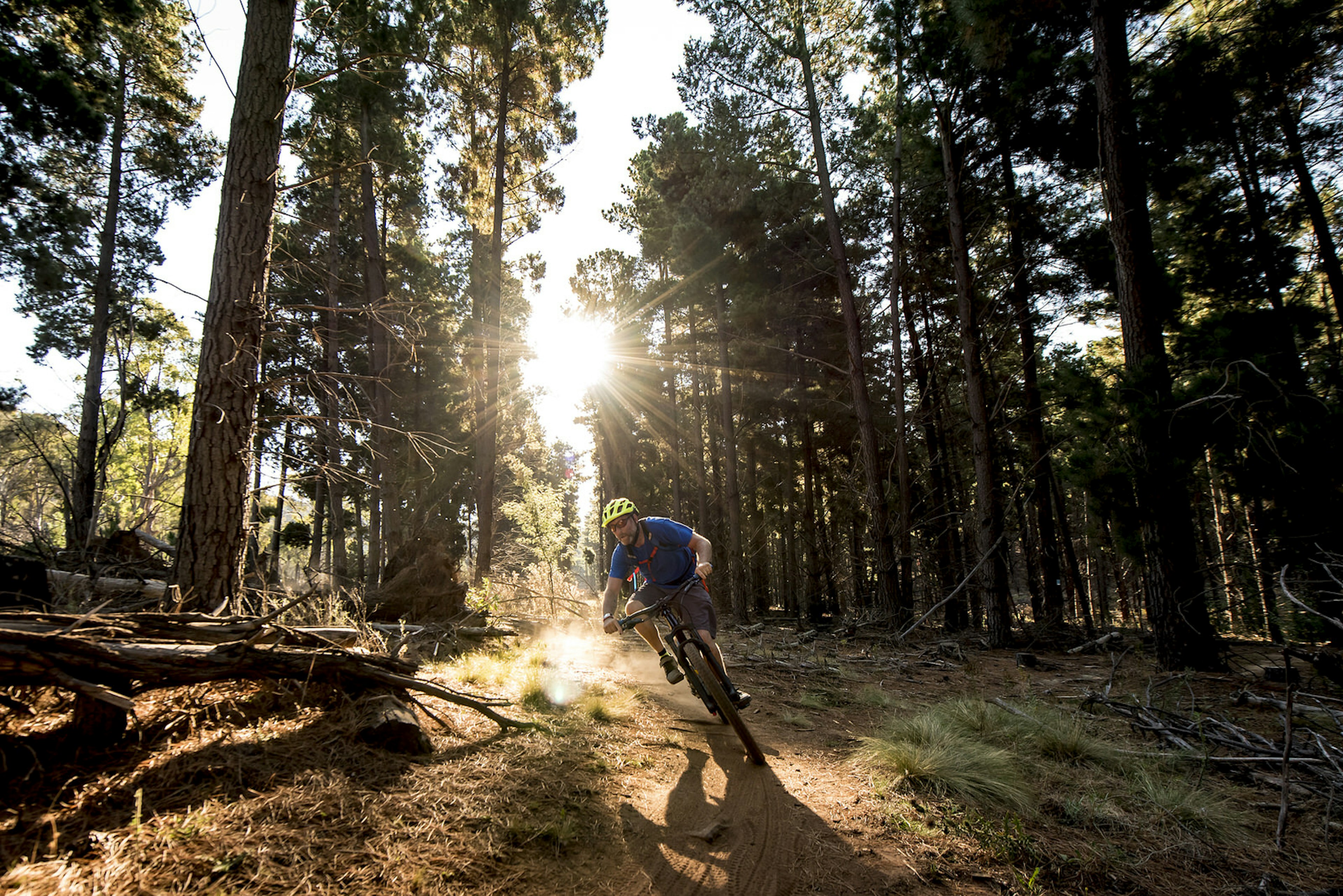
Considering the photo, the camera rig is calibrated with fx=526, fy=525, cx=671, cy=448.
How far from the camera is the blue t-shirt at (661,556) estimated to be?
499 cm

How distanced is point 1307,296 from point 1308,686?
1350cm

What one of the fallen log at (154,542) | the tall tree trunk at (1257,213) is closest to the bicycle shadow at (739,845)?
the fallen log at (154,542)

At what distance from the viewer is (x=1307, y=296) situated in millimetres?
12609

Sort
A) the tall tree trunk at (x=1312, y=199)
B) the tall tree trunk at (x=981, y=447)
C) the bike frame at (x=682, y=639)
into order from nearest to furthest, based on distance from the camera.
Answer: the bike frame at (x=682, y=639) < the tall tree trunk at (x=981, y=447) < the tall tree trunk at (x=1312, y=199)

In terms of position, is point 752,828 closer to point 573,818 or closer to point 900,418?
point 573,818

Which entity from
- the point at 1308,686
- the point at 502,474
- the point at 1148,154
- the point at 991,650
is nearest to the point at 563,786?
the point at 1308,686

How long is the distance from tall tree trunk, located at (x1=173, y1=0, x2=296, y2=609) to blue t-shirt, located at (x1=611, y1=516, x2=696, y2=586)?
3.13 m

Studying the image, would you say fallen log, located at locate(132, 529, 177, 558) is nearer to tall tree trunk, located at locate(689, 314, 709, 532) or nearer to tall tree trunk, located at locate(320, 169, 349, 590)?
A: tall tree trunk, located at locate(320, 169, 349, 590)

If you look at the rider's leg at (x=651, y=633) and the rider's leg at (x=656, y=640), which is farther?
the rider's leg at (x=651, y=633)

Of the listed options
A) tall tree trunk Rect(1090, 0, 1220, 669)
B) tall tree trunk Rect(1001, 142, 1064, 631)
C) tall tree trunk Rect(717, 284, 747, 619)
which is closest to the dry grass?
tall tree trunk Rect(1090, 0, 1220, 669)

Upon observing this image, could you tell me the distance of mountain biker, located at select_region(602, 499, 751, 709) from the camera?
479cm

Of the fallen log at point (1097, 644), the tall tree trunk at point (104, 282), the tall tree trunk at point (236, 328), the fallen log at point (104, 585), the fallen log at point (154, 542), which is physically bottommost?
the fallen log at point (1097, 644)

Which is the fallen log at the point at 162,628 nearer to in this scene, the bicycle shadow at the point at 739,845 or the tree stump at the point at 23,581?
the tree stump at the point at 23,581

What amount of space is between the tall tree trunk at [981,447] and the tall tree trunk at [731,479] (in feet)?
24.2
